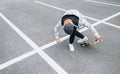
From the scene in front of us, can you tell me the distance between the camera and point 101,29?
5.55m

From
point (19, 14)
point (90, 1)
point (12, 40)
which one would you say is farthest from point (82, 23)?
point (90, 1)

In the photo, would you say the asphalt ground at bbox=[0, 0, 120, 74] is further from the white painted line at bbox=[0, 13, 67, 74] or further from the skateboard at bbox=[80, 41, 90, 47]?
the skateboard at bbox=[80, 41, 90, 47]

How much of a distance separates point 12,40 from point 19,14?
288 cm

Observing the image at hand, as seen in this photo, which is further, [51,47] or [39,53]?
[51,47]

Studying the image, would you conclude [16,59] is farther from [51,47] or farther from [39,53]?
[51,47]

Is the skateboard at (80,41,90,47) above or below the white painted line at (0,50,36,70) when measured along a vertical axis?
above

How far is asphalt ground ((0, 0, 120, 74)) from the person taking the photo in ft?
12.7

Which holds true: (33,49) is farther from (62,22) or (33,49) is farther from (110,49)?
(110,49)

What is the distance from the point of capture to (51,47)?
479 centimetres

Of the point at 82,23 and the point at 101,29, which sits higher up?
the point at 82,23

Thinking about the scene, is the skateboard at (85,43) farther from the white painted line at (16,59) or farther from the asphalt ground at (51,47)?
the white painted line at (16,59)

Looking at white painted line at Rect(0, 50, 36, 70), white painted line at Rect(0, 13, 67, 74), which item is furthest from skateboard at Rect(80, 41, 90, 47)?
white painted line at Rect(0, 50, 36, 70)

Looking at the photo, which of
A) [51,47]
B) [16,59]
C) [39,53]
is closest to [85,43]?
[51,47]

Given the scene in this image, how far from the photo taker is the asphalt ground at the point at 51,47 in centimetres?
387
